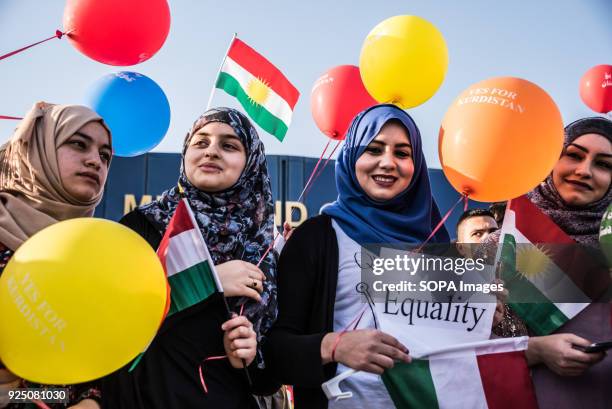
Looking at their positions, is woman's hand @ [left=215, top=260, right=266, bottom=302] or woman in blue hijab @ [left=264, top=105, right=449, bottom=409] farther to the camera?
woman's hand @ [left=215, top=260, right=266, bottom=302]

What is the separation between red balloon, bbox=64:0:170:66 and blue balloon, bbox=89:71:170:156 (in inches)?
6.2

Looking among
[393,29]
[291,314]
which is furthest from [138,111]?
[291,314]

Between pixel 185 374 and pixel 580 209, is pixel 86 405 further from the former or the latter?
pixel 580 209

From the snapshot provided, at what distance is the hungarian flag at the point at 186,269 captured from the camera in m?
2.03

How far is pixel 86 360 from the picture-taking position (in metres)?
1.50

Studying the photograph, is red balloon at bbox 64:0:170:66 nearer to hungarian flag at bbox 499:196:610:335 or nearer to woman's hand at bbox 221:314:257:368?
woman's hand at bbox 221:314:257:368

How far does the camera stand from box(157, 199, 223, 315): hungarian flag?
80.0 inches

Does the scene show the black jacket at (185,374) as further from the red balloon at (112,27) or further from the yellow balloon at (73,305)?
the red balloon at (112,27)

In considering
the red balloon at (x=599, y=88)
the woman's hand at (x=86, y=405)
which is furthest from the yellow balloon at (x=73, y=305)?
the red balloon at (x=599, y=88)

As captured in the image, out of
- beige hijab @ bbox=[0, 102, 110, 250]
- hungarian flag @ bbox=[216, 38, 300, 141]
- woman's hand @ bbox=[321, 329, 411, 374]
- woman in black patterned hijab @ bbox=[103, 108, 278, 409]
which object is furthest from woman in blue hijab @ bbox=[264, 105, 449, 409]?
hungarian flag @ bbox=[216, 38, 300, 141]

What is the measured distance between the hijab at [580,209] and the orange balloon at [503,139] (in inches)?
9.3

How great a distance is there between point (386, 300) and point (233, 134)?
3.05 ft

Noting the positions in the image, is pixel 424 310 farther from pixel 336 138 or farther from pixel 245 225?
pixel 336 138

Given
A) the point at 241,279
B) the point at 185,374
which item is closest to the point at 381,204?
the point at 241,279
